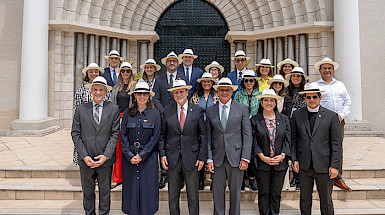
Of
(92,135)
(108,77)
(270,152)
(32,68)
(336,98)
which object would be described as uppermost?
(32,68)

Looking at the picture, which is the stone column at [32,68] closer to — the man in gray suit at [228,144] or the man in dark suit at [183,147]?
the man in dark suit at [183,147]

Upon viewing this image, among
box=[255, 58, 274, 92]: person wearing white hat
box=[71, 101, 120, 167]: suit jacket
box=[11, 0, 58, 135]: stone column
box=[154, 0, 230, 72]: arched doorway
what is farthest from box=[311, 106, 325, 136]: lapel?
box=[11, 0, 58, 135]: stone column

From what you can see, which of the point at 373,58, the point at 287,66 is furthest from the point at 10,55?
the point at 373,58

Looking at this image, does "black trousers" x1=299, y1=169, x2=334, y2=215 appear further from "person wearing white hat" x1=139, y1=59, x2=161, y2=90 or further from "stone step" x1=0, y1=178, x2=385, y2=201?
"person wearing white hat" x1=139, y1=59, x2=161, y2=90

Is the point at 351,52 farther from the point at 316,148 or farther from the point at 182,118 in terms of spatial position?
the point at 182,118

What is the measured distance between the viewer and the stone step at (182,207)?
3449 mm

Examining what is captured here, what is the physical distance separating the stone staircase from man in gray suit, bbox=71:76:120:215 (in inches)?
23.7

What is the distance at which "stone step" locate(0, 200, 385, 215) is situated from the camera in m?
3.45

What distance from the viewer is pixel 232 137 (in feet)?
9.99

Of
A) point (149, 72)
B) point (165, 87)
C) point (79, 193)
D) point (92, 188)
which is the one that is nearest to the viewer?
point (92, 188)

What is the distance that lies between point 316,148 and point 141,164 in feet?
7.14

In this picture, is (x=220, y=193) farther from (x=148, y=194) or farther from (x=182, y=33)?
(x=182, y=33)

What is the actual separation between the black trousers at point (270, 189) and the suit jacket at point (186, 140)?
808 millimetres

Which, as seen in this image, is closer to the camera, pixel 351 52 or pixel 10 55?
pixel 351 52
